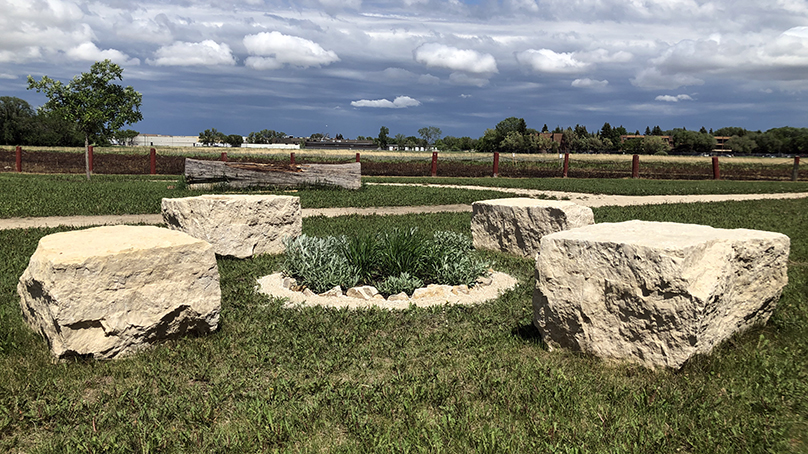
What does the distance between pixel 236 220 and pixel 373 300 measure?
2655 mm

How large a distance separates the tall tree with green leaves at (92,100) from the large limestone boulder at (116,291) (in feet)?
60.2

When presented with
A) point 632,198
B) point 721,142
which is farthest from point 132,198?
point 721,142

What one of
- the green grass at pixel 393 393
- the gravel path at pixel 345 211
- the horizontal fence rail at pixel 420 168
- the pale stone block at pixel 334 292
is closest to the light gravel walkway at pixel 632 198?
the gravel path at pixel 345 211

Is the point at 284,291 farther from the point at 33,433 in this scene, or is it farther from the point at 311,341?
the point at 33,433

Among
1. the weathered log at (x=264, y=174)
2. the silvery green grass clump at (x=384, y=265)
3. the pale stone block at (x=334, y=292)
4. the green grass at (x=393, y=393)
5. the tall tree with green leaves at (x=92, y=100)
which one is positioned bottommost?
the green grass at (x=393, y=393)

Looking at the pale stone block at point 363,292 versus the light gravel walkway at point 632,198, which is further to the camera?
the light gravel walkway at point 632,198

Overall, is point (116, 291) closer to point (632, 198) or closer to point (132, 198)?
point (132, 198)

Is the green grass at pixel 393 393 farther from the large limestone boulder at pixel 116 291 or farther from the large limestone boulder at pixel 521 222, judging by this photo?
the large limestone boulder at pixel 521 222

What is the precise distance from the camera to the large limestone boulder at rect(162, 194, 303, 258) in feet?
22.1

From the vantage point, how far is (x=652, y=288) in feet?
10.8

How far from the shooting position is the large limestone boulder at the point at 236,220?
22.1 feet

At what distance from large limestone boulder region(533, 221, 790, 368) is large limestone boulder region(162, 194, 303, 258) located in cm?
423

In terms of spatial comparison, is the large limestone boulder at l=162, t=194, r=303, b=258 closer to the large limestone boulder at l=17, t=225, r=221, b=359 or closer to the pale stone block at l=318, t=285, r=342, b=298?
the pale stone block at l=318, t=285, r=342, b=298

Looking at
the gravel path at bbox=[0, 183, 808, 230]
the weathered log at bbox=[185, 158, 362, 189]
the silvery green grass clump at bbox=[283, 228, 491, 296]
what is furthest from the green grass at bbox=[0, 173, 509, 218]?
the silvery green grass clump at bbox=[283, 228, 491, 296]
